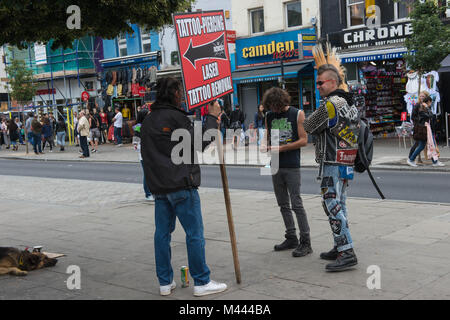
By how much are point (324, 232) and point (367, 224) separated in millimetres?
762

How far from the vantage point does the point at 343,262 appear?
553cm

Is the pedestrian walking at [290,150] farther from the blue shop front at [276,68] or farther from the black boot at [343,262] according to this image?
the blue shop front at [276,68]

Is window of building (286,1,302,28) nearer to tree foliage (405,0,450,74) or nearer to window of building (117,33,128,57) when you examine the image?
tree foliage (405,0,450,74)

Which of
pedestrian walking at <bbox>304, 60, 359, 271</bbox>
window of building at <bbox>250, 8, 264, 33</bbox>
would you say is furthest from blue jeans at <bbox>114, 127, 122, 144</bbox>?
pedestrian walking at <bbox>304, 60, 359, 271</bbox>

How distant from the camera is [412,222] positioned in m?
7.75

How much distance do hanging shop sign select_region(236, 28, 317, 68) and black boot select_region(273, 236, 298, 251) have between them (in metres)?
17.9

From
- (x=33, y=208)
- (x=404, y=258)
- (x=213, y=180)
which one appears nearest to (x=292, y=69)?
(x=213, y=180)

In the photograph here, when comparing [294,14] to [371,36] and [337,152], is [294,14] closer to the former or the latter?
[371,36]

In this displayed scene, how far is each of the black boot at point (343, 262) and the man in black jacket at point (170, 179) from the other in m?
1.14

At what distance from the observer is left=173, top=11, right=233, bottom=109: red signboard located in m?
5.34

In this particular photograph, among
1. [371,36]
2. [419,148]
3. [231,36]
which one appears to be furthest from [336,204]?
[231,36]

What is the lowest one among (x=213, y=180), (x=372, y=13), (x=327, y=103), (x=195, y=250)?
(x=213, y=180)

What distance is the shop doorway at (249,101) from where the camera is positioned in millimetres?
27156
